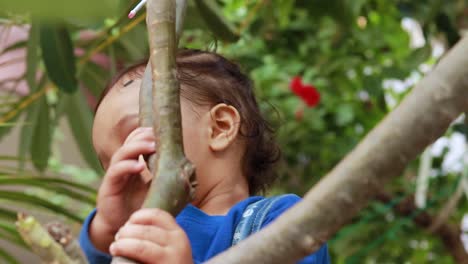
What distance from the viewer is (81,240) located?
99 centimetres

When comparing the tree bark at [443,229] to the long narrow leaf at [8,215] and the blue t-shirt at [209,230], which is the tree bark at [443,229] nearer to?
the long narrow leaf at [8,215]

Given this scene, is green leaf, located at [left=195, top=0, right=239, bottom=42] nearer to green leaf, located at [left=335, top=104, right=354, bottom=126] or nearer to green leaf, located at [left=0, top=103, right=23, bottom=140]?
green leaf, located at [left=0, top=103, right=23, bottom=140]

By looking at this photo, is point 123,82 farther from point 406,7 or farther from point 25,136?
point 406,7

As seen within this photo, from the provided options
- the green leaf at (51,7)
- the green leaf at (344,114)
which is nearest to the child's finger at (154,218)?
the green leaf at (51,7)

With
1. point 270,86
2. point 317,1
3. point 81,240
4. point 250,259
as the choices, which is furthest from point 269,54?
point 250,259

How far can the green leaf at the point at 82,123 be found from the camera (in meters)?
2.04

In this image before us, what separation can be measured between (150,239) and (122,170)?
0.44 feet

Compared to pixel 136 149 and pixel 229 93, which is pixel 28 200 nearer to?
pixel 229 93

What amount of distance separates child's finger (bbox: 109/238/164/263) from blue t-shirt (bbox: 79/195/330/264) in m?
0.34

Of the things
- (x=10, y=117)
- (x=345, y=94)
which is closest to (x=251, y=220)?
(x=10, y=117)

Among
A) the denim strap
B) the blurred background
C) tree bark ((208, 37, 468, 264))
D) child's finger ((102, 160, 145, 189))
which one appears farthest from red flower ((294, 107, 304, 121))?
tree bark ((208, 37, 468, 264))

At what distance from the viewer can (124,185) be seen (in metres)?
0.79

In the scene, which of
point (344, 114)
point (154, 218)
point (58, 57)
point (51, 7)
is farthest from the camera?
point (344, 114)

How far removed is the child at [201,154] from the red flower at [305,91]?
1417 mm
